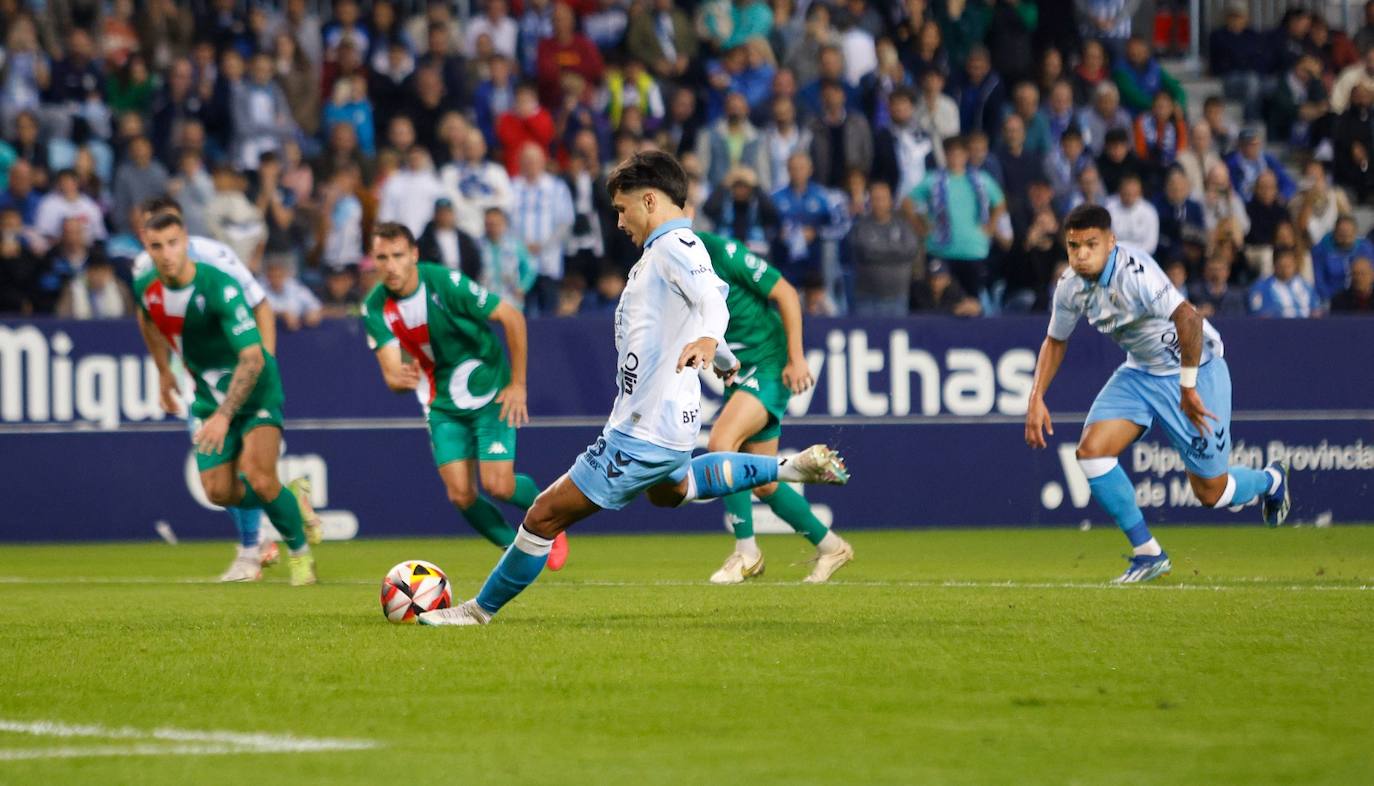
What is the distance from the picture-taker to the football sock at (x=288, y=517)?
12.2m

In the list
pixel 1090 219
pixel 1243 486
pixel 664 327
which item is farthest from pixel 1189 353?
pixel 664 327

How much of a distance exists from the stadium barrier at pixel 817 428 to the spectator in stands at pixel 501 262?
34.3 inches

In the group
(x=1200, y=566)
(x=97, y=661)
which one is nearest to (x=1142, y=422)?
(x=1200, y=566)

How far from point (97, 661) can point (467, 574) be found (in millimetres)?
5212

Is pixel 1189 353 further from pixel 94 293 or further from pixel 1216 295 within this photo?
pixel 94 293

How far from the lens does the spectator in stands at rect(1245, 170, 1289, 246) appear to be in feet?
66.0

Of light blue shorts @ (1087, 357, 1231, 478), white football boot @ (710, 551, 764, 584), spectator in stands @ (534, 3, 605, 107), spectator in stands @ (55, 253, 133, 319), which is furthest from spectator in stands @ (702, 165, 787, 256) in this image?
light blue shorts @ (1087, 357, 1231, 478)

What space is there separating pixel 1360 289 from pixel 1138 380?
8.10 m

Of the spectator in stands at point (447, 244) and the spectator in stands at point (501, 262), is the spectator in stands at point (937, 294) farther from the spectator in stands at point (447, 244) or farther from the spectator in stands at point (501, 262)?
the spectator in stands at point (447, 244)

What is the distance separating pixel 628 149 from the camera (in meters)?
19.2

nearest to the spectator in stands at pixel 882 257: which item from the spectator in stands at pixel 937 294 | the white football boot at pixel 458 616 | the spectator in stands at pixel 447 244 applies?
the spectator in stands at pixel 937 294

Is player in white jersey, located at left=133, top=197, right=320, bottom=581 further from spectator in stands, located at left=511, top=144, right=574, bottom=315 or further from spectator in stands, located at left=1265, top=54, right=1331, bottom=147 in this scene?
spectator in stands, located at left=1265, top=54, right=1331, bottom=147

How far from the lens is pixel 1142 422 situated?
11805 mm

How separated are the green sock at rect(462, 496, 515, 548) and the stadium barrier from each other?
4660mm
